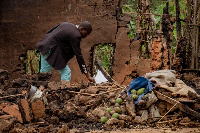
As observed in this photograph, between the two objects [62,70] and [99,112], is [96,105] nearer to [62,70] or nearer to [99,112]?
[99,112]

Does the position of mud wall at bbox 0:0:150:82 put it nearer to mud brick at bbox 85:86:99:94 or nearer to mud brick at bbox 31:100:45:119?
mud brick at bbox 85:86:99:94

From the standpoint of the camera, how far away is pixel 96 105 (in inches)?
187

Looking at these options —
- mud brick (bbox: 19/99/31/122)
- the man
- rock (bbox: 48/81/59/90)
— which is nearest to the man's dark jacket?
the man

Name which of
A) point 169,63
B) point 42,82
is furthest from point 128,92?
point 169,63

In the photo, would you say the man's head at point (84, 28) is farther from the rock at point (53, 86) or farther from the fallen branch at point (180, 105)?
the fallen branch at point (180, 105)

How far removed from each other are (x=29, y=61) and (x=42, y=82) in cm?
372

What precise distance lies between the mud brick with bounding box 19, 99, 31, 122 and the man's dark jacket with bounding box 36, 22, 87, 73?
1.70 m

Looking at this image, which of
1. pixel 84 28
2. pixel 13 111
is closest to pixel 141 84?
pixel 84 28

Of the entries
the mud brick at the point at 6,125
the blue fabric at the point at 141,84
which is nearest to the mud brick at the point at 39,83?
the blue fabric at the point at 141,84

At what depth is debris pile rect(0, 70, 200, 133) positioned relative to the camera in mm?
4020

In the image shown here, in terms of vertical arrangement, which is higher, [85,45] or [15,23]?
[15,23]

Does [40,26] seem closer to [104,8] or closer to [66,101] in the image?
[104,8]

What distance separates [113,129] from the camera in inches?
153

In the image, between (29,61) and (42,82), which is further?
(29,61)
